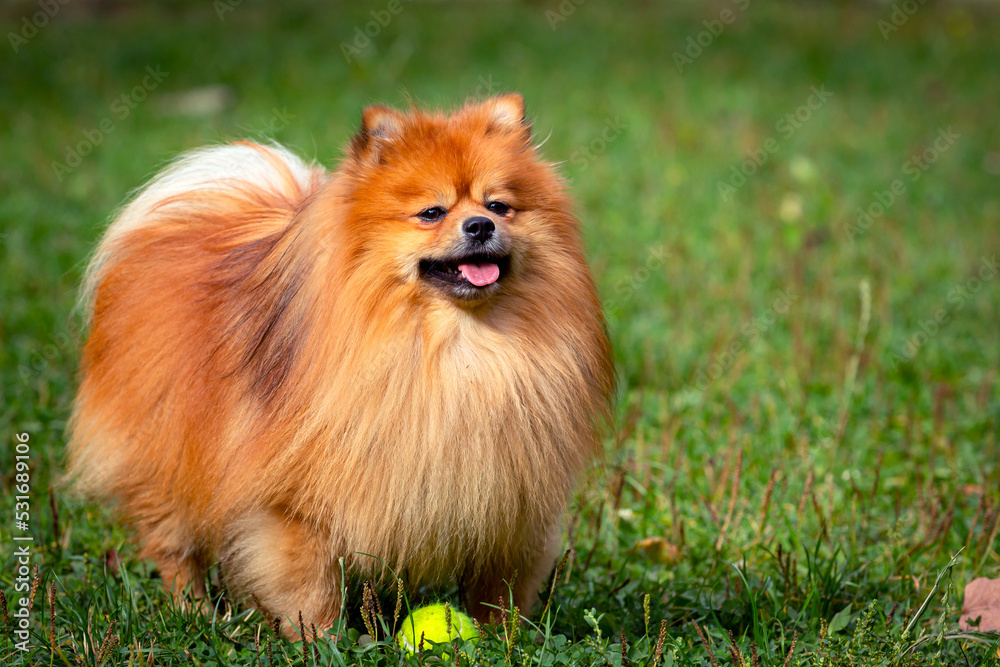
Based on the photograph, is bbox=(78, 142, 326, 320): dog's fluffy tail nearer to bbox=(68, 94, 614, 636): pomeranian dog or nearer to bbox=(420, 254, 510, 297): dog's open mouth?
bbox=(68, 94, 614, 636): pomeranian dog

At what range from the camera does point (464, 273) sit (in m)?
2.63

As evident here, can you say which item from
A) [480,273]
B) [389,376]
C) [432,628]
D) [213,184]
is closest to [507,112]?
[480,273]

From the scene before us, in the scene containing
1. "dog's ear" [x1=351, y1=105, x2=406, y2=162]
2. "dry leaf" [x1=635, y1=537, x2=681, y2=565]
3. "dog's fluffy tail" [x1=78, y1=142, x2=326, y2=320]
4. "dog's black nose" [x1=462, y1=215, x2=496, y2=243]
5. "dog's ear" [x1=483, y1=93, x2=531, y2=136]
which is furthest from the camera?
"dry leaf" [x1=635, y1=537, x2=681, y2=565]

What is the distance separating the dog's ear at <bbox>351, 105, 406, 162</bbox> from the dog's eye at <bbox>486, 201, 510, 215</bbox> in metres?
0.33

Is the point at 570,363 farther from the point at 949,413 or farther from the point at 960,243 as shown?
the point at 960,243

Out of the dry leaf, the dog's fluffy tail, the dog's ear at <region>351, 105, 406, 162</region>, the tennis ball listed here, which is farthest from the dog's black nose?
the dry leaf

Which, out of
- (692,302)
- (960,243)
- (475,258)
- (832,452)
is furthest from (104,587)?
(960,243)

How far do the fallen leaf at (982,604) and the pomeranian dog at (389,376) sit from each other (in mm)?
1316

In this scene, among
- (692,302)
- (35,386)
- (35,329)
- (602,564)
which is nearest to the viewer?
(602,564)

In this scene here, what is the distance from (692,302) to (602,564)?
99.1 inches

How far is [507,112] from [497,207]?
352mm

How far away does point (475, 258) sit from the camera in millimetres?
2625

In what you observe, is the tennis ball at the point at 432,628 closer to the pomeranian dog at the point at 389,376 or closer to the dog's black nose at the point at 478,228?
the pomeranian dog at the point at 389,376

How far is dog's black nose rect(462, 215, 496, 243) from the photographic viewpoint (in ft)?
8.44
